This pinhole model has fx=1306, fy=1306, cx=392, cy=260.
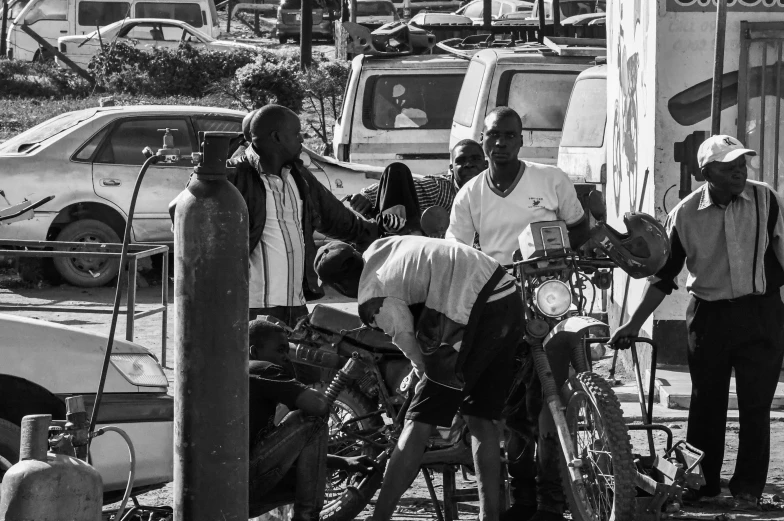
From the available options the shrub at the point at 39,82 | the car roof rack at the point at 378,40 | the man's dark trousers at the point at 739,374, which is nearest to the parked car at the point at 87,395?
the man's dark trousers at the point at 739,374

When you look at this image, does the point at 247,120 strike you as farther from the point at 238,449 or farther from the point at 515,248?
the point at 238,449

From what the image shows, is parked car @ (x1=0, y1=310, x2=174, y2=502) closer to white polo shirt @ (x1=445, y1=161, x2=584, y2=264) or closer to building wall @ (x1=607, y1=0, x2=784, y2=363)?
white polo shirt @ (x1=445, y1=161, x2=584, y2=264)

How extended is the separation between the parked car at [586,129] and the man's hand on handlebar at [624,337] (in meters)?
5.30

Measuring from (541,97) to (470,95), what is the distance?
690 millimetres

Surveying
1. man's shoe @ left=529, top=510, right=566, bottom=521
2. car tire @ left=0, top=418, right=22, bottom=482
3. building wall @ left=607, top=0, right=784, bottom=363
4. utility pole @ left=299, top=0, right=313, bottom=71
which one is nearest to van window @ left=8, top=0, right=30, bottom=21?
utility pole @ left=299, top=0, right=313, bottom=71

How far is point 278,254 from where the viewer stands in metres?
5.94

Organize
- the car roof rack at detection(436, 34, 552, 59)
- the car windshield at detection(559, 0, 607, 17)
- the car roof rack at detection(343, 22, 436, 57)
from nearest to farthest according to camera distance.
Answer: the car roof rack at detection(436, 34, 552, 59)
the car roof rack at detection(343, 22, 436, 57)
the car windshield at detection(559, 0, 607, 17)

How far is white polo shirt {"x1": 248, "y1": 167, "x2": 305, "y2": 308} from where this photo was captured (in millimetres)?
5914

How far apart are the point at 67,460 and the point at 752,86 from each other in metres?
5.88

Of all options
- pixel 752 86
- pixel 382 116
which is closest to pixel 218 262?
pixel 752 86

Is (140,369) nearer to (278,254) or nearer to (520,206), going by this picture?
(278,254)

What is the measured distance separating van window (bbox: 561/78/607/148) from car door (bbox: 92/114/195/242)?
3.45 meters

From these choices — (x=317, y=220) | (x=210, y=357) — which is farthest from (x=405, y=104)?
(x=210, y=357)

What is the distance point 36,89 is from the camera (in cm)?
2331
